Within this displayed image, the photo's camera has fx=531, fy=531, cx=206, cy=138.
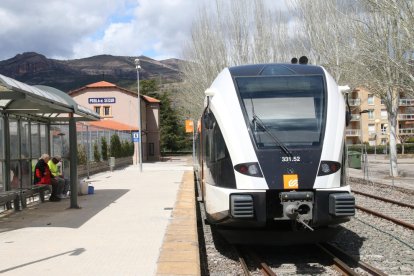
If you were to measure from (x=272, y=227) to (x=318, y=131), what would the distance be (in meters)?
1.53

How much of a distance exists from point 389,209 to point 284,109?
7.46m

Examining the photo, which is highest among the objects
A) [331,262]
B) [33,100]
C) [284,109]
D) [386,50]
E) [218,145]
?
[386,50]

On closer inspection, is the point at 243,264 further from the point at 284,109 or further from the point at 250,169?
the point at 284,109

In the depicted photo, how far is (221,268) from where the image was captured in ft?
25.1

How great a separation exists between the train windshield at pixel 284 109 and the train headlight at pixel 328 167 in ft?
1.01

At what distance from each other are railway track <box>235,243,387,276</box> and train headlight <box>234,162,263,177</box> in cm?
128

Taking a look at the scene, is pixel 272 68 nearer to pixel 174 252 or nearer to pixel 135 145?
pixel 174 252

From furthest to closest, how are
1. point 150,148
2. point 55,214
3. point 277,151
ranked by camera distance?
point 150,148, point 55,214, point 277,151

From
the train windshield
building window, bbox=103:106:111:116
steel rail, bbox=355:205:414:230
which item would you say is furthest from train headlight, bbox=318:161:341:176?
building window, bbox=103:106:111:116

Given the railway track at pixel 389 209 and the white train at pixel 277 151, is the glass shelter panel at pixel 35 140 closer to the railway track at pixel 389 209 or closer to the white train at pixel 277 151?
the white train at pixel 277 151

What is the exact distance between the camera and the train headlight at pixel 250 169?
7230 millimetres

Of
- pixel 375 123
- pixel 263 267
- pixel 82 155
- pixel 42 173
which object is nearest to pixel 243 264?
pixel 263 267

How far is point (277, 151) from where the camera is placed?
7.34m

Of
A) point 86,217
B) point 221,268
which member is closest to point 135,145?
point 86,217
